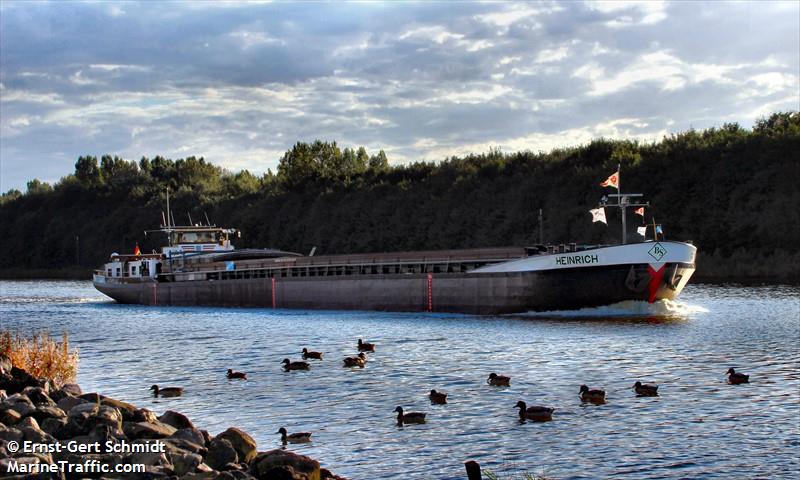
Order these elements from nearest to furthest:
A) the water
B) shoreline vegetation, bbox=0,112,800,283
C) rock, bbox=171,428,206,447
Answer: rock, bbox=171,428,206,447 < the water < shoreline vegetation, bbox=0,112,800,283

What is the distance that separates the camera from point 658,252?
47.2m

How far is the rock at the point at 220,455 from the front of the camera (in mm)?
15914

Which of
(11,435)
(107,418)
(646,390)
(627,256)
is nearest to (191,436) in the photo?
(107,418)

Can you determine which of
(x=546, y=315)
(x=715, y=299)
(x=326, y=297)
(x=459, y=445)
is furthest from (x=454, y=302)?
(x=459, y=445)

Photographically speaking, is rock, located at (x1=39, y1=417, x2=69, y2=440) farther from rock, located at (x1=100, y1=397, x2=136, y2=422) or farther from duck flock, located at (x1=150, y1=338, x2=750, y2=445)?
duck flock, located at (x1=150, y1=338, x2=750, y2=445)

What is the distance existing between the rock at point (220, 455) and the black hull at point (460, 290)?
34.7 metres

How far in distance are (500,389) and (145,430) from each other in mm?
11924

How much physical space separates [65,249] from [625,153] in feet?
400

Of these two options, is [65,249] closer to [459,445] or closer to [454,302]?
[454,302]

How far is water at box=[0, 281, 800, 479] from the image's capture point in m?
18.9

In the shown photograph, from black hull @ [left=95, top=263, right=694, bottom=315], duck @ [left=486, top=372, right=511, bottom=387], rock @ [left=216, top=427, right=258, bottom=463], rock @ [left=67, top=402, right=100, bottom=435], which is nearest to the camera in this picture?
rock @ [left=216, top=427, right=258, bottom=463]

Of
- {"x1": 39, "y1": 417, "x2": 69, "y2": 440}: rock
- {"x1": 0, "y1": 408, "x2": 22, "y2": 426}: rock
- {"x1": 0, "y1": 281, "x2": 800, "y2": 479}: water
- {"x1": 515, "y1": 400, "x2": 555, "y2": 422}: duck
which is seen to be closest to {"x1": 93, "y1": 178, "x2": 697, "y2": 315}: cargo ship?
{"x1": 0, "y1": 281, "x2": 800, "y2": 479}: water

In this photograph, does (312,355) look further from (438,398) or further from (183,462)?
(183,462)

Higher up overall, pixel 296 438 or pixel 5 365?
pixel 5 365
